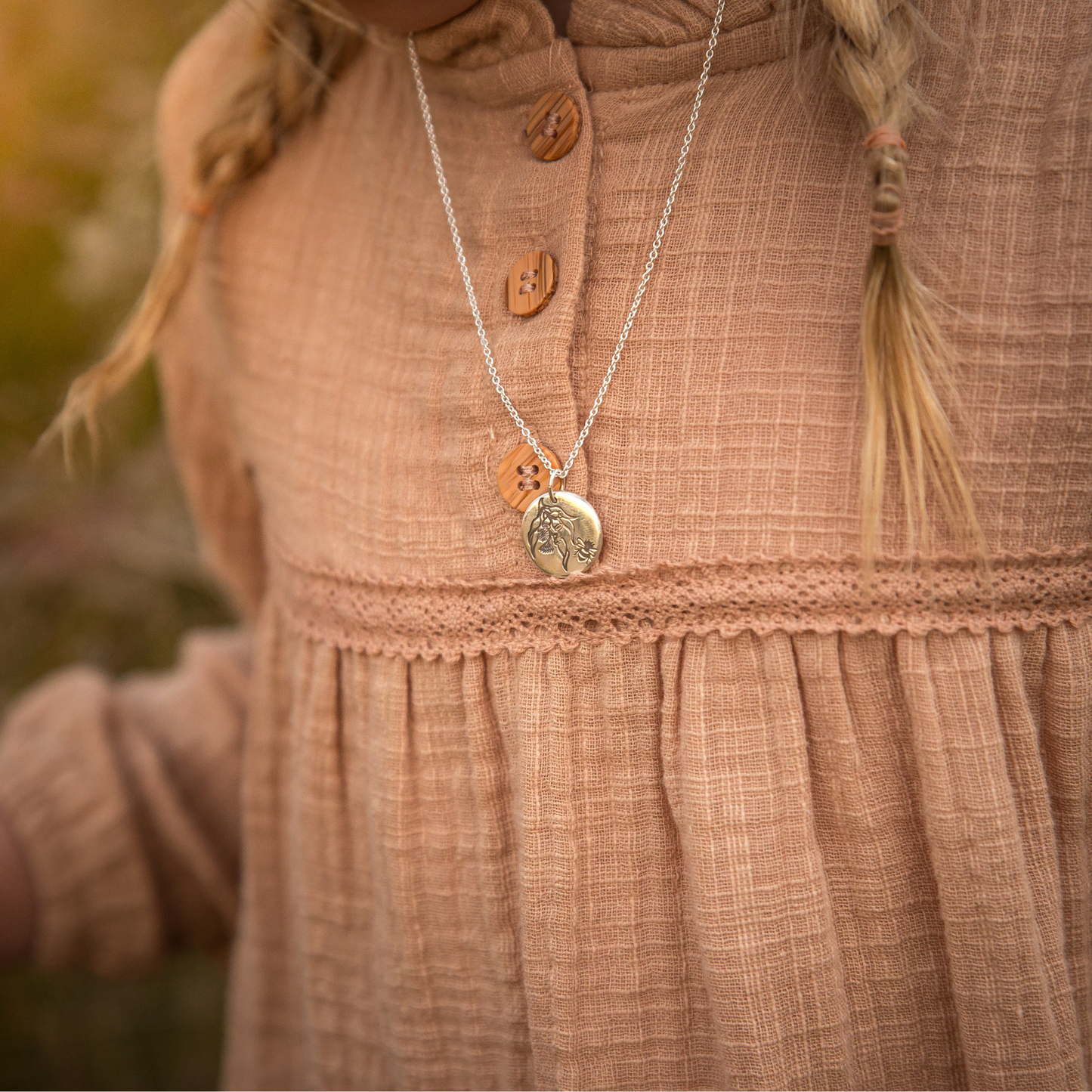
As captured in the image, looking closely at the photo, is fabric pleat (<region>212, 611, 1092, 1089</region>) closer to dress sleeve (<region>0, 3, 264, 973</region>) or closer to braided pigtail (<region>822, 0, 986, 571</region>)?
braided pigtail (<region>822, 0, 986, 571</region>)

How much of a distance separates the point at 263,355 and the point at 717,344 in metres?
0.43

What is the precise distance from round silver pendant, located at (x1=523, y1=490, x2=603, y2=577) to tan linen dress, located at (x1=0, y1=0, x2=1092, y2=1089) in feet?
0.05

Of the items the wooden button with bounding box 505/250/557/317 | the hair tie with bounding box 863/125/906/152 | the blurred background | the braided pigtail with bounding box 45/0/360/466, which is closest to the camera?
the hair tie with bounding box 863/125/906/152

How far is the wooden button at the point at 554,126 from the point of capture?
688 mm

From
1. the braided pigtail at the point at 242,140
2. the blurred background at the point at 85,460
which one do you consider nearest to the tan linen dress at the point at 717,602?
the braided pigtail at the point at 242,140

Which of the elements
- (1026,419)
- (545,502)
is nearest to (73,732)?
(545,502)

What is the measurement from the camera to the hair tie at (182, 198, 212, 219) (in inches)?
34.1

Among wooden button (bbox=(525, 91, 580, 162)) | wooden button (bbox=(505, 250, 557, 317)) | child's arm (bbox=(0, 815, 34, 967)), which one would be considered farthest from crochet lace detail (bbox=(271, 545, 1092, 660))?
child's arm (bbox=(0, 815, 34, 967))

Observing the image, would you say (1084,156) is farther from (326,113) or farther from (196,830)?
(196,830)

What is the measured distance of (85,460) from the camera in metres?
1.54

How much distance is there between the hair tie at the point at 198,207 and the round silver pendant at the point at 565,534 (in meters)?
0.48

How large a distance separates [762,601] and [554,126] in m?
0.39

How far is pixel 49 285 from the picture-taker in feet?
4.79

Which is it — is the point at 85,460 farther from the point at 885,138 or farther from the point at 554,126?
the point at 885,138
